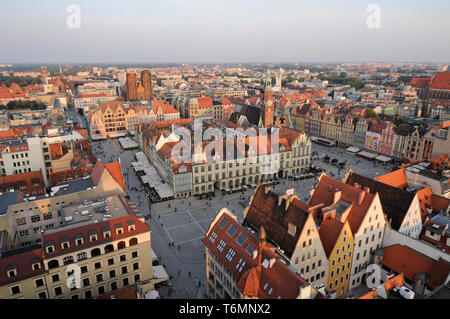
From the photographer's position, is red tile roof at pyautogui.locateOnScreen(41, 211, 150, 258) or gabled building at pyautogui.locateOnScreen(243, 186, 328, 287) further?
gabled building at pyautogui.locateOnScreen(243, 186, 328, 287)

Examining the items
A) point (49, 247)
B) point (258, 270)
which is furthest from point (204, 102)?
point (258, 270)

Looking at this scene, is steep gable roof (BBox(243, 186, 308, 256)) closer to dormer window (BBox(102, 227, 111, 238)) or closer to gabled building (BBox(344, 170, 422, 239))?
gabled building (BBox(344, 170, 422, 239))

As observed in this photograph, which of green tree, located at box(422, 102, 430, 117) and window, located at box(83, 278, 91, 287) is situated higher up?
green tree, located at box(422, 102, 430, 117)

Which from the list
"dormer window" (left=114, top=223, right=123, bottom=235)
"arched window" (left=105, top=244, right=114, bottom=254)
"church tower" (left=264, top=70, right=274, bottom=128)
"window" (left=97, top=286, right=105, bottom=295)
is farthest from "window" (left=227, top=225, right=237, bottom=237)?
"church tower" (left=264, top=70, right=274, bottom=128)

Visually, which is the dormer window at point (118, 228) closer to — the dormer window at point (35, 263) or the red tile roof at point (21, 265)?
the red tile roof at point (21, 265)

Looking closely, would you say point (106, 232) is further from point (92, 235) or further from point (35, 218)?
point (35, 218)
